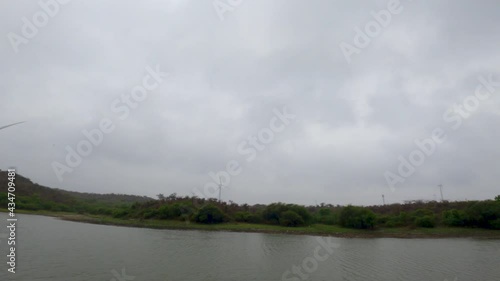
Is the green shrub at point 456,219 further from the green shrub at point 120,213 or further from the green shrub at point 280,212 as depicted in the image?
the green shrub at point 120,213

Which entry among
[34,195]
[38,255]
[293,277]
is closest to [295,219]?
[293,277]

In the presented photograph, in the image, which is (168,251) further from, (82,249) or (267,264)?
(267,264)

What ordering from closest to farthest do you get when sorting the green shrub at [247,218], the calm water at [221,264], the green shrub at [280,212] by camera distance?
the calm water at [221,264] → the green shrub at [280,212] → the green shrub at [247,218]

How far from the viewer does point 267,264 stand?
22.8 metres

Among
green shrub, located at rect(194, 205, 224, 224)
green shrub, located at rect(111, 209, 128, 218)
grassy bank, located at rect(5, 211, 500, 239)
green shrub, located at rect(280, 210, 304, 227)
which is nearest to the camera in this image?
grassy bank, located at rect(5, 211, 500, 239)

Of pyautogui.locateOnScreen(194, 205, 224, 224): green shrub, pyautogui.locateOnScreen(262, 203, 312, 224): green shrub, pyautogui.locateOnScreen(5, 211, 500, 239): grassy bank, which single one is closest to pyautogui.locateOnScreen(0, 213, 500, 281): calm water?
pyautogui.locateOnScreen(5, 211, 500, 239): grassy bank

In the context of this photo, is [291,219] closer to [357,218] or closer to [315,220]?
[315,220]

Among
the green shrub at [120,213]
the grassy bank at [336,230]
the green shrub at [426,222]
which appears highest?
the green shrub at [120,213]

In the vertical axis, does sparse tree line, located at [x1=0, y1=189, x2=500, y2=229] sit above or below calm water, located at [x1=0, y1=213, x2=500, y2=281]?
above

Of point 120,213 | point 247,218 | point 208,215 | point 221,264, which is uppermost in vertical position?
point 120,213

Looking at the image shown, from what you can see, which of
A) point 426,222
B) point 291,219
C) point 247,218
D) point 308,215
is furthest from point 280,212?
point 426,222

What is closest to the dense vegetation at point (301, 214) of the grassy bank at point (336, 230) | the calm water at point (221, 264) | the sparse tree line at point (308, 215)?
the sparse tree line at point (308, 215)

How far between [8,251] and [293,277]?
17.5 m

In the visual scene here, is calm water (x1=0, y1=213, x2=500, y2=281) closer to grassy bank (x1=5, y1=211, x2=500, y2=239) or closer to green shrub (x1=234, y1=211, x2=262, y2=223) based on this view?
grassy bank (x1=5, y1=211, x2=500, y2=239)
